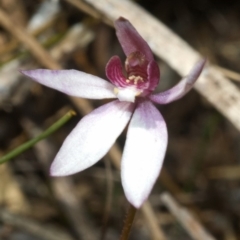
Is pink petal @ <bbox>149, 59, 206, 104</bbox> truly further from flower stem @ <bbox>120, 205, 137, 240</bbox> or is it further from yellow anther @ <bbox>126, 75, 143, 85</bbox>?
flower stem @ <bbox>120, 205, 137, 240</bbox>

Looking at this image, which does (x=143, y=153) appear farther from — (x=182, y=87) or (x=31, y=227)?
(x=31, y=227)

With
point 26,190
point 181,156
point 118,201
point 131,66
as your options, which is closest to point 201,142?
point 181,156

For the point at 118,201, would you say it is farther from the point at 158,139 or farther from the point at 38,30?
the point at 158,139

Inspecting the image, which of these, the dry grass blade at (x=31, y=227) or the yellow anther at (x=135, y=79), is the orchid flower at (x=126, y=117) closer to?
the yellow anther at (x=135, y=79)

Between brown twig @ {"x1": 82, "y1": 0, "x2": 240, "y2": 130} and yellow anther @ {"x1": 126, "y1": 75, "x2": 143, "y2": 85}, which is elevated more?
yellow anther @ {"x1": 126, "y1": 75, "x2": 143, "y2": 85}

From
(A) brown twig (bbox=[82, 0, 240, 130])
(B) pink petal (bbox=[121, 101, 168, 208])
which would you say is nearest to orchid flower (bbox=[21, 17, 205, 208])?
(B) pink petal (bbox=[121, 101, 168, 208])

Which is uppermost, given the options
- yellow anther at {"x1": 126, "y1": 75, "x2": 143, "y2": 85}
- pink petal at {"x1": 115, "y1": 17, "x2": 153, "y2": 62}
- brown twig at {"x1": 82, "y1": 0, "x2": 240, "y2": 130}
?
pink petal at {"x1": 115, "y1": 17, "x2": 153, "y2": 62}

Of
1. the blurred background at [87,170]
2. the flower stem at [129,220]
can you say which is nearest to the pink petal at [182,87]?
the flower stem at [129,220]
